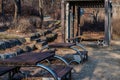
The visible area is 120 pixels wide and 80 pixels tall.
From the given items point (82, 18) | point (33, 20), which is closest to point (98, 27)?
point (82, 18)

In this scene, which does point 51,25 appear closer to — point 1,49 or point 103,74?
point 1,49

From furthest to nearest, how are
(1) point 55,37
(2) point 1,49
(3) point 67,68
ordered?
(1) point 55,37, (2) point 1,49, (3) point 67,68

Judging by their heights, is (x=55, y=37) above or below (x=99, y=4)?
below

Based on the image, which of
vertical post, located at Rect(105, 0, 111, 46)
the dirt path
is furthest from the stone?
vertical post, located at Rect(105, 0, 111, 46)

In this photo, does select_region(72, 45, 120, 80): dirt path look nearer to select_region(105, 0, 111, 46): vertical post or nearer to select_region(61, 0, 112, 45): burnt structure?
select_region(105, 0, 111, 46): vertical post

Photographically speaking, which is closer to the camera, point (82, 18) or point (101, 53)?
point (101, 53)

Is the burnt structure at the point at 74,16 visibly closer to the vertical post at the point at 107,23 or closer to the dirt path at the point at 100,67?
the vertical post at the point at 107,23

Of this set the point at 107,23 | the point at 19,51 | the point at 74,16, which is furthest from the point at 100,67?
the point at 74,16

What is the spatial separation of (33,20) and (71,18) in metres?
2.42

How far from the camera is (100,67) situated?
9258 millimetres

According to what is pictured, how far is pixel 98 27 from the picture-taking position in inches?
785

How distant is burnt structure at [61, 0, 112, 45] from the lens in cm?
1478

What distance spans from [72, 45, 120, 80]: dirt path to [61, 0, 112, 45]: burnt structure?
2.44 metres

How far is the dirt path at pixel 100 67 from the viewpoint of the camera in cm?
793
